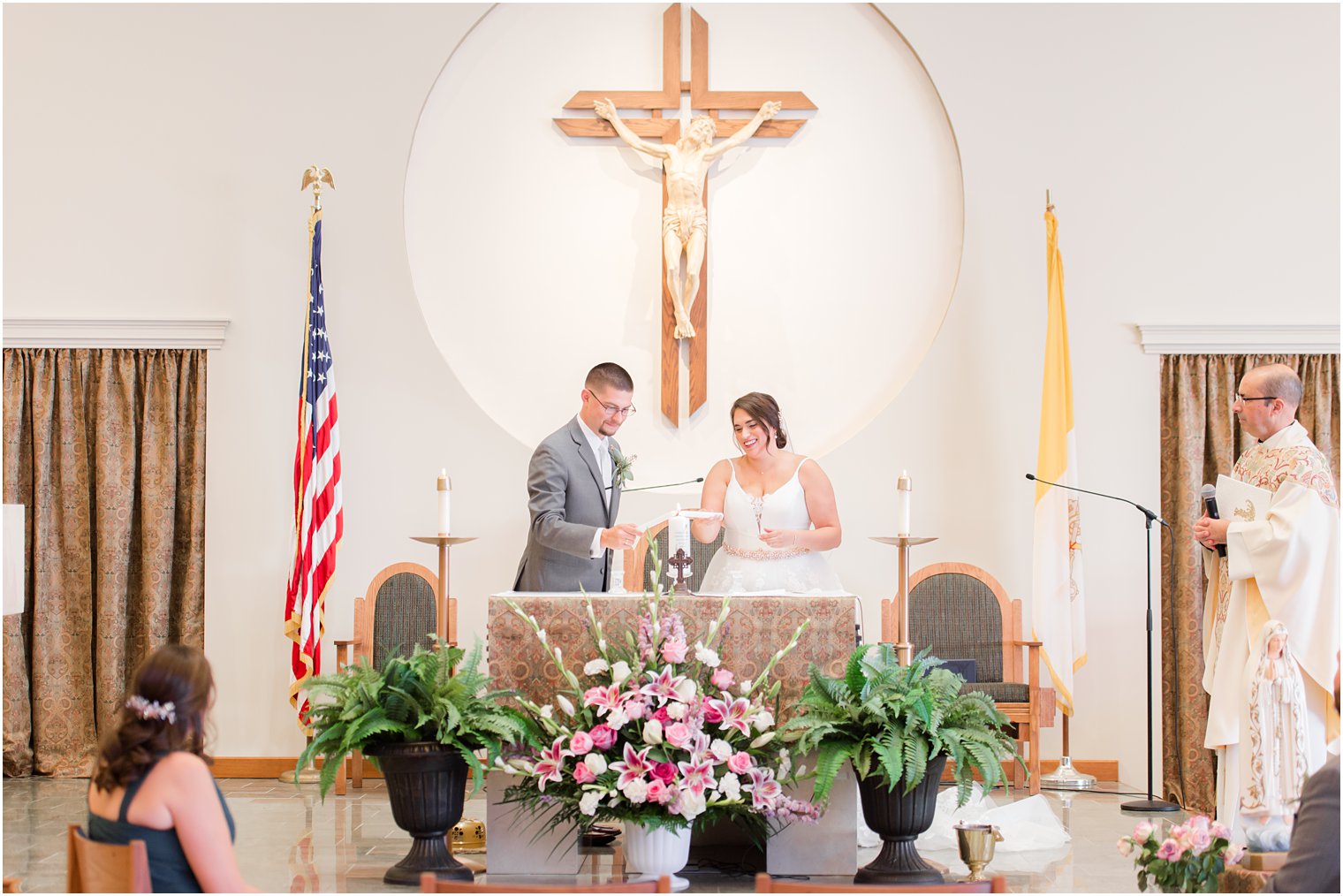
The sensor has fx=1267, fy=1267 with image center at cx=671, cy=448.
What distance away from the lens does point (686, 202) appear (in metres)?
7.25

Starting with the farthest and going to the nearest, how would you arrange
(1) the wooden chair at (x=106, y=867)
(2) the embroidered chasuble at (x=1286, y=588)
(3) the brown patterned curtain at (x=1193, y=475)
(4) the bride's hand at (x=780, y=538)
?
(3) the brown patterned curtain at (x=1193, y=475) < (4) the bride's hand at (x=780, y=538) < (2) the embroidered chasuble at (x=1286, y=588) < (1) the wooden chair at (x=106, y=867)

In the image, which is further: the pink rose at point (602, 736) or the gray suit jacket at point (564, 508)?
the gray suit jacket at point (564, 508)

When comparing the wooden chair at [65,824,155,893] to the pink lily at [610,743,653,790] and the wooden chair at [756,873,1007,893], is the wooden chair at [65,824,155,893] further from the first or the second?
the pink lily at [610,743,653,790]

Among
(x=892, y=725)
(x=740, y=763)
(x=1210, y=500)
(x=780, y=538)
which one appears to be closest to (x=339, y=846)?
(x=740, y=763)

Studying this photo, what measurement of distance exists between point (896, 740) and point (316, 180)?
14.5 feet

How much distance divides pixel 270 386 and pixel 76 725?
216 centimetres

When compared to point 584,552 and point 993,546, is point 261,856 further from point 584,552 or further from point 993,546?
point 993,546

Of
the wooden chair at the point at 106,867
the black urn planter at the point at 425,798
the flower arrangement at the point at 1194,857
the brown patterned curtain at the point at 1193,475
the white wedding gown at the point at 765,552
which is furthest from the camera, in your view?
the brown patterned curtain at the point at 1193,475

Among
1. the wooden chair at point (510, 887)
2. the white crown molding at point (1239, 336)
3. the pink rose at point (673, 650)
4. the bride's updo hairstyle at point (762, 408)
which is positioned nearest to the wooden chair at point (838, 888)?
the wooden chair at point (510, 887)

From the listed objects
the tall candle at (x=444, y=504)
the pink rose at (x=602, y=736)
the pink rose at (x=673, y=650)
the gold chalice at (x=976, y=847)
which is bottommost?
the gold chalice at (x=976, y=847)

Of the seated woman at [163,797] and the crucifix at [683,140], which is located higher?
the crucifix at [683,140]

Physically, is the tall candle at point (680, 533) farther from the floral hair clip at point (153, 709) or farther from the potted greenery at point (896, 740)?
the floral hair clip at point (153, 709)

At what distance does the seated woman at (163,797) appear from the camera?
2822mm

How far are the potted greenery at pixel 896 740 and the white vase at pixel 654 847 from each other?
0.49 m
